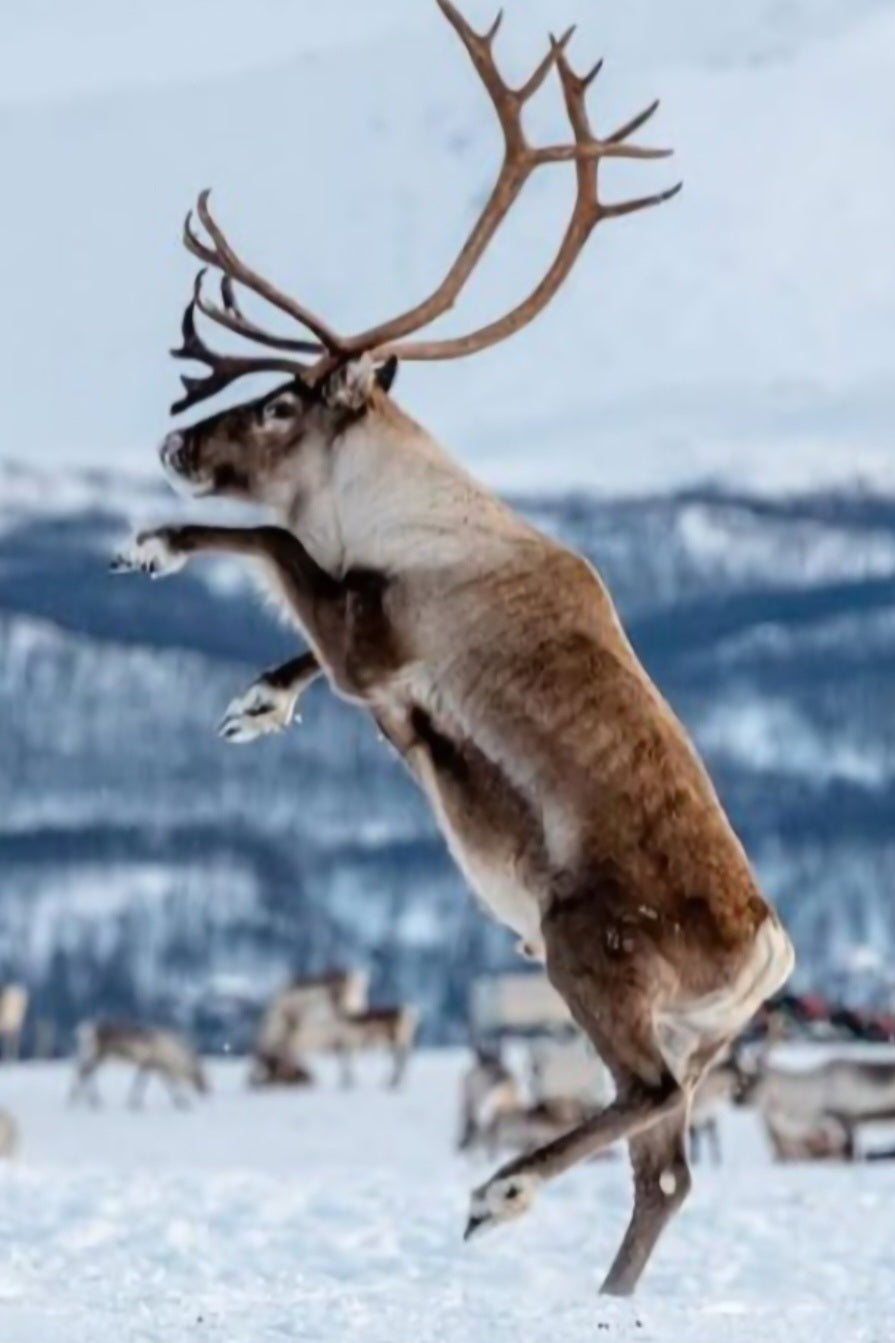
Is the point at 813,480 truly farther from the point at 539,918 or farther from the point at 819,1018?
the point at 539,918

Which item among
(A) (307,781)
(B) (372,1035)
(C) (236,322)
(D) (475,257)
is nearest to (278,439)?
(C) (236,322)

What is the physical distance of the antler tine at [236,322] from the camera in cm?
705

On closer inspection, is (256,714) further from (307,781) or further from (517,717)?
(307,781)

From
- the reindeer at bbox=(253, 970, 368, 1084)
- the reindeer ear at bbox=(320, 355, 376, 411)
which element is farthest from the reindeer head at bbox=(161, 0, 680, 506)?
the reindeer at bbox=(253, 970, 368, 1084)

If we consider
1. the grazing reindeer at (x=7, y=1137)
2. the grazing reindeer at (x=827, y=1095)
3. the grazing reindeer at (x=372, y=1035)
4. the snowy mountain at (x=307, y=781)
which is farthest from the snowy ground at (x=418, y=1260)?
the snowy mountain at (x=307, y=781)

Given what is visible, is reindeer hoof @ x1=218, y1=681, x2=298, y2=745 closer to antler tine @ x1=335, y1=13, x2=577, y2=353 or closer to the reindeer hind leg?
antler tine @ x1=335, y1=13, x2=577, y2=353

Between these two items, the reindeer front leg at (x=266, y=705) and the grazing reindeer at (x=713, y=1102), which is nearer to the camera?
the reindeer front leg at (x=266, y=705)

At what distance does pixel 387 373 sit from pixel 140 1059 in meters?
19.8

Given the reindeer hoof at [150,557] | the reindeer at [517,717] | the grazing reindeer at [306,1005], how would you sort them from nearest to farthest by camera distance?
the reindeer at [517,717] < the reindeer hoof at [150,557] < the grazing reindeer at [306,1005]

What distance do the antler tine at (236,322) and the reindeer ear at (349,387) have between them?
202 mm

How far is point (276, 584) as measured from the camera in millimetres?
6547

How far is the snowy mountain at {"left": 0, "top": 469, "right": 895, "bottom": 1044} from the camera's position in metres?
40.8

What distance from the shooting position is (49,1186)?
10977 mm

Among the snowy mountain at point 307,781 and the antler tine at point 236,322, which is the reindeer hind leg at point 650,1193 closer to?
the antler tine at point 236,322
